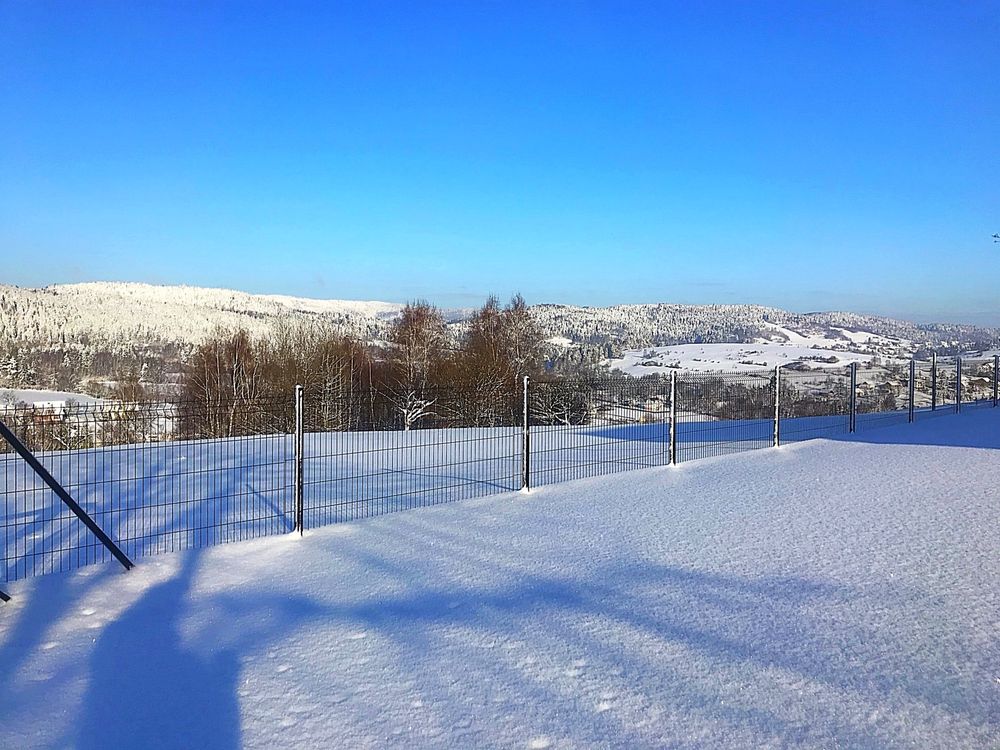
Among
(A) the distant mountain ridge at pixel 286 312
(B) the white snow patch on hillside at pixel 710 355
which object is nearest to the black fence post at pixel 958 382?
(B) the white snow patch on hillside at pixel 710 355

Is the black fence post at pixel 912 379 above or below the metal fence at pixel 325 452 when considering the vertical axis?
above

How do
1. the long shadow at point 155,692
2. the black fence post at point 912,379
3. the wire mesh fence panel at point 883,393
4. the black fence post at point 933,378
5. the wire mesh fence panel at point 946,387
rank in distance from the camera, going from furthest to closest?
the wire mesh fence panel at point 946,387 < the black fence post at point 933,378 < the wire mesh fence panel at point 883,393 < the black fence post at point 912,379 < the long shadow at point 155,692

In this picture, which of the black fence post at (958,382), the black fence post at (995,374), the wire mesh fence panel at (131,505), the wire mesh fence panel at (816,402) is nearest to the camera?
the wire mesh fence panel at (131,505)

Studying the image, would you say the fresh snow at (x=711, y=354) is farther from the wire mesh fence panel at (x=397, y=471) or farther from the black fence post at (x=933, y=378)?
the wire mesh fence panel at (x=397, y=471)

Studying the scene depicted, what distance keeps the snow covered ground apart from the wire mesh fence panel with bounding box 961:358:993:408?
16.7m

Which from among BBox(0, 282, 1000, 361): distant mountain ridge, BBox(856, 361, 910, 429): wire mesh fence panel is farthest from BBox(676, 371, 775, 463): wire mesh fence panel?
BBox(0, 282, 1000, 361): distant mountain ridge

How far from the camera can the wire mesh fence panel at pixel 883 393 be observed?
1700 centimetres

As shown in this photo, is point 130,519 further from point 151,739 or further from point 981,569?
point 981,569

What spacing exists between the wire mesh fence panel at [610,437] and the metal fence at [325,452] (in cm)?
6

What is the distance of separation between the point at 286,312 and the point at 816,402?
141ft

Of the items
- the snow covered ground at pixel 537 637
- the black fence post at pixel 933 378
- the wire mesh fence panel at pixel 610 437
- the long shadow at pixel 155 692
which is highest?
the black fence post at pixel 933 378

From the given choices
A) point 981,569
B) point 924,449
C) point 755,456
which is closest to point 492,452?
point 755,456

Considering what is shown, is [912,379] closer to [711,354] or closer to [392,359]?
[392,359]

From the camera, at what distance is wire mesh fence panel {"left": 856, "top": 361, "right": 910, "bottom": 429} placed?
1700 centimetres
